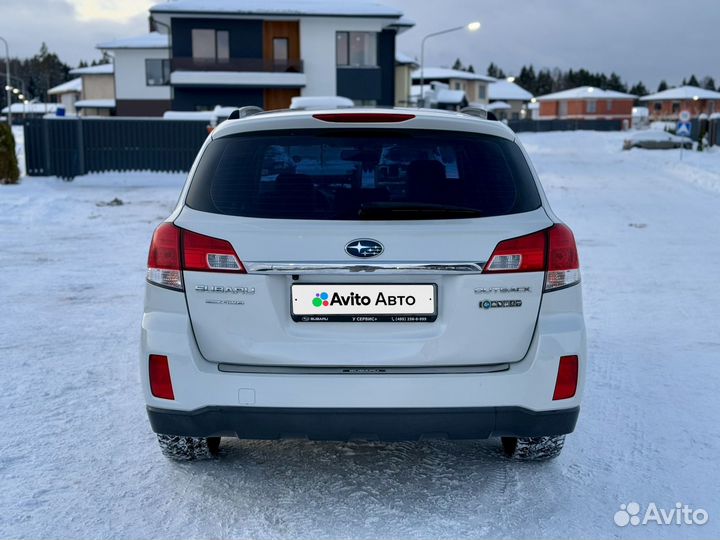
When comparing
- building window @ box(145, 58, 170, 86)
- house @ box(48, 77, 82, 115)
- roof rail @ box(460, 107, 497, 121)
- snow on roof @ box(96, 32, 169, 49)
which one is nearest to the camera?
roof rail @ box(460, 107, 497, 121)

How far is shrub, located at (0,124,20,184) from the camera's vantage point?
20888 millimetres

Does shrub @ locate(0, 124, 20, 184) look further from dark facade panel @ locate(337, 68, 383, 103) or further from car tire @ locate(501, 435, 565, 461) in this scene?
dark facade panel @ locate(337, 68, 383, 103)

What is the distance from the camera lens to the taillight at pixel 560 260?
3613 mm

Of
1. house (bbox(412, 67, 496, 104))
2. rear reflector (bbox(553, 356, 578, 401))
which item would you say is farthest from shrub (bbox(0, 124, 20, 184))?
house (bbox(412, 67, 496, 104))

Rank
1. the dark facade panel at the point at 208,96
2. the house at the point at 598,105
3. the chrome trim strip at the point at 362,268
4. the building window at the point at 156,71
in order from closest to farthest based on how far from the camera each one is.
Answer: the chrome trim strip at the point at 362,268 → the dark facade panel at the point at 208,96 → the building window at the point at 156,71 → the house at the point at 598,105

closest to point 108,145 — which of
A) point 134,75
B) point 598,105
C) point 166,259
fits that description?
point 166,259

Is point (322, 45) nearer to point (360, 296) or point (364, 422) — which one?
point (360, 296)

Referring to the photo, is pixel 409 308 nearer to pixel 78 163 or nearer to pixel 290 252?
pixel 290 252

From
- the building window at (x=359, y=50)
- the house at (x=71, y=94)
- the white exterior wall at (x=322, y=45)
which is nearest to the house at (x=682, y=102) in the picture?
the house at (x=71, y=94)

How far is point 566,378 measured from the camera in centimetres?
366

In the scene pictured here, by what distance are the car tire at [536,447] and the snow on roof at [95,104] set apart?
72.3m

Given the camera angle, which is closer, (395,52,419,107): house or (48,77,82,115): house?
(395,52,419,107): house

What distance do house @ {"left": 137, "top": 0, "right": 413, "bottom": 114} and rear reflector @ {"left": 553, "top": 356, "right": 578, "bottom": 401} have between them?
4217 centimetres

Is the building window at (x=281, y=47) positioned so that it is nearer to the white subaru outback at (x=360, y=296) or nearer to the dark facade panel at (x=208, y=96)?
the dark facade panel at (x=208, y=96)
